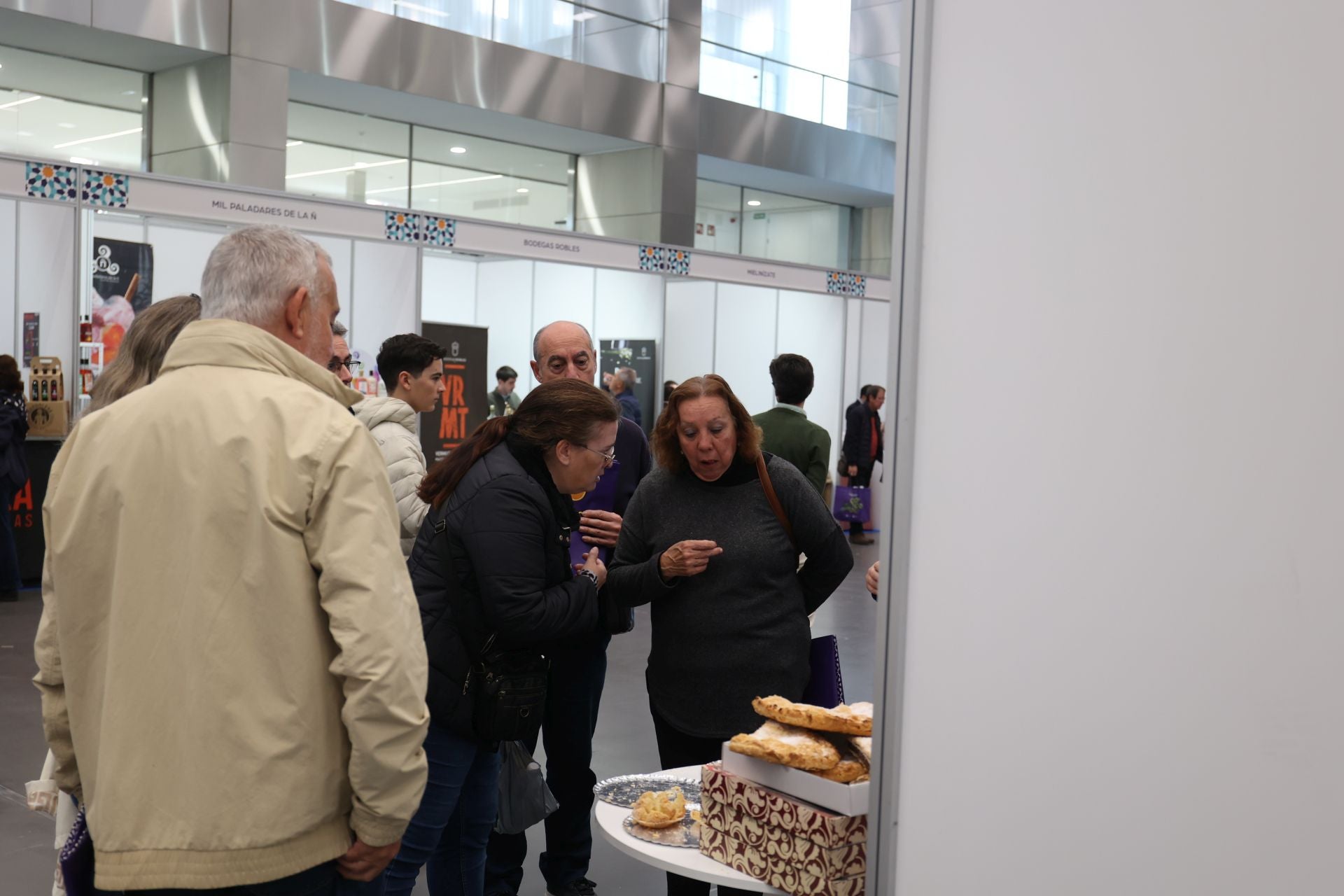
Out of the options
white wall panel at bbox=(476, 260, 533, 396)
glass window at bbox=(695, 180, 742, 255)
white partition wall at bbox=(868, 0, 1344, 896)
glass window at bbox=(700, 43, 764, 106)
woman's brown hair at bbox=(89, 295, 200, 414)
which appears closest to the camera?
white partition wall at bbox=(868, 0, 1344, 896)

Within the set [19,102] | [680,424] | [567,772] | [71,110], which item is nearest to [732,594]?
[680,424]

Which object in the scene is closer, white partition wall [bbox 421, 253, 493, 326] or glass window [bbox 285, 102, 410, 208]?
white partition wall [bbox 421, 253, 493, 326]

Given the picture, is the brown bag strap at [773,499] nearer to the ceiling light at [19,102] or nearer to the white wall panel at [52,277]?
the white wall panel at [52,277]

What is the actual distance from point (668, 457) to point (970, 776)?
1.60 meters

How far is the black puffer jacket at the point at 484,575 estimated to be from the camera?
2.59m

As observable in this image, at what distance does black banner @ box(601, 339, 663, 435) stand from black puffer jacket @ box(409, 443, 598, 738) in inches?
425

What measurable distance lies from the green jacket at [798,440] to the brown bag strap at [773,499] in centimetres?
271

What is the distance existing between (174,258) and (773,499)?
7698 millimetres

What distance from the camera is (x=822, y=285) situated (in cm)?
1398

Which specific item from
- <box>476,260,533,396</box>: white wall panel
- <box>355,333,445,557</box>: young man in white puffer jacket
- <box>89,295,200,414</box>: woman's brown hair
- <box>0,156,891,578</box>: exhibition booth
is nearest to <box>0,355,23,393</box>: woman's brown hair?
<box>0,156,891,578</box>: exhibition booth

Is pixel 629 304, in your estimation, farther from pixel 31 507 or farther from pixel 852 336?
pixel 31 507

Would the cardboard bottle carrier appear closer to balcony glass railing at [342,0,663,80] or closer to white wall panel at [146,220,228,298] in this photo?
white wall panel at [146,220,228,298]

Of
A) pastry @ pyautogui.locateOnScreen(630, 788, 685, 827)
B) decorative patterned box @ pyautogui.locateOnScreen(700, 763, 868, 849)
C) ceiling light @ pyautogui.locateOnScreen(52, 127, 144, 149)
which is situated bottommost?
pastry @ pyautogui.locateOnScreen(630, 788, 685, 827)

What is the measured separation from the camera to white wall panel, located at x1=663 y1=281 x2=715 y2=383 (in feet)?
45.2
